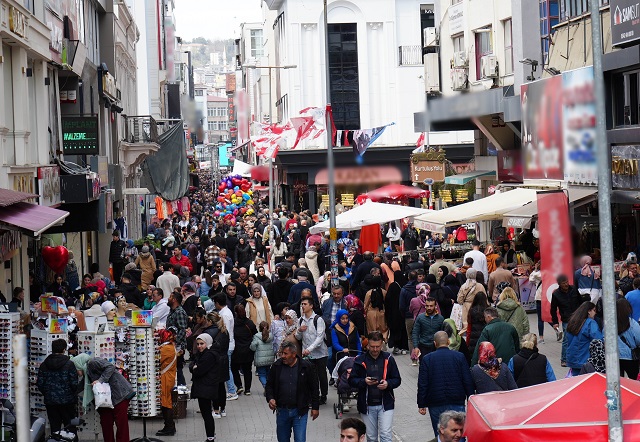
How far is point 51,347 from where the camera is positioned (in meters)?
13.3

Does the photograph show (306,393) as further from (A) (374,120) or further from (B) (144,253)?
(A) (374,120)

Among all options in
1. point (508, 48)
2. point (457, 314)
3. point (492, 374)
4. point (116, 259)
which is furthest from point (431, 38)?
point (492, 374)

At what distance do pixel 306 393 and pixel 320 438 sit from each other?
199 cm

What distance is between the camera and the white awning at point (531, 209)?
22922mm

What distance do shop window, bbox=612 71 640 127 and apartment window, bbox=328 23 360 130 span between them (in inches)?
1386

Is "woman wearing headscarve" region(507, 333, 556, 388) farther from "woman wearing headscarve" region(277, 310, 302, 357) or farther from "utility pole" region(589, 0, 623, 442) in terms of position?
"woman wearing headscarve" region(277, 310, 302, 357)

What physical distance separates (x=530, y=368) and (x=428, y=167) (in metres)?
25.2

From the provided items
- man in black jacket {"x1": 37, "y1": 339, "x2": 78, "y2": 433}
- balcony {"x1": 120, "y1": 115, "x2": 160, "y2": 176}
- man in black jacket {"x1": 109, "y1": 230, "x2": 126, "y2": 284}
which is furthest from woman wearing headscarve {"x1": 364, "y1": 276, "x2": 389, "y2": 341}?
balcony {"x1": 120, "y1": 115, "x2": 160, "y2": 176}

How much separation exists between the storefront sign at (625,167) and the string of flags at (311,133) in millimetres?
6406

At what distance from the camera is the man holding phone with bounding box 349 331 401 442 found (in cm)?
1191

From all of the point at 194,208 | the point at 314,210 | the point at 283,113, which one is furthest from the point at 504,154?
the point at 194,208

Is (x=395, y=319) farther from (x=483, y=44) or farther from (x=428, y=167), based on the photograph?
(x=428, y=167)

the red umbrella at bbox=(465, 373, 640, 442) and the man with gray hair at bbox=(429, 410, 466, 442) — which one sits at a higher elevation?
the red umbrella at bbox=(465, 373, 640, 442)

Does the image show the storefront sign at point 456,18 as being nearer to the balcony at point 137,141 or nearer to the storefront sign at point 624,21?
the balcony at point 137,141
